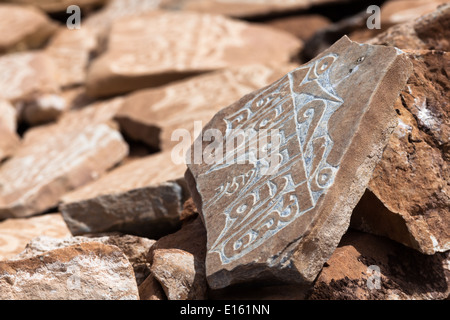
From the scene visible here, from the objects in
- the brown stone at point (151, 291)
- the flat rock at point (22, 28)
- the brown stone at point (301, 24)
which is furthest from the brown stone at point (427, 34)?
the flat rock at point (22, 28)

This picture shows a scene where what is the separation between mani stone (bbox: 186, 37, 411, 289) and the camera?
1.81 meters

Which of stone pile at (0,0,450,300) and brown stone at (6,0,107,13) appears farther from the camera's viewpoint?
brown stone at (6,0,107,13)

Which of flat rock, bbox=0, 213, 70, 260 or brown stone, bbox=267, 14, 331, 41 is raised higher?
brown stone, bbox=267, 14, 331, 41

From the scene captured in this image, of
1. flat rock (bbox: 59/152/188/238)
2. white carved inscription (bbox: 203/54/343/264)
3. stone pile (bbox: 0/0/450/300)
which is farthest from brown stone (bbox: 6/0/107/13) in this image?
white carved inscription (bbox: 203/54/343/264)

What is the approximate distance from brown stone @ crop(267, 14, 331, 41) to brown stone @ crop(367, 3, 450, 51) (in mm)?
2660

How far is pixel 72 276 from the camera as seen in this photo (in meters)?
1.97

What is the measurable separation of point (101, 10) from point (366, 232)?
16.7ft

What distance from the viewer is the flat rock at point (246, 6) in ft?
18.3

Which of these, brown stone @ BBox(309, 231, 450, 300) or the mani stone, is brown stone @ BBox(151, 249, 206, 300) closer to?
the mani stone

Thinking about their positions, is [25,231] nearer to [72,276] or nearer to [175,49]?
[72,276]

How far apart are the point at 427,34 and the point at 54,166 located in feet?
6.33

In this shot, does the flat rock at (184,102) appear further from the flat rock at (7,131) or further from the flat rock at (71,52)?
the flat rock at (71,52)

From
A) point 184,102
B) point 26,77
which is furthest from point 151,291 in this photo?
point 26,77

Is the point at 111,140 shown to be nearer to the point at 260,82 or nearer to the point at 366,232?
the point at 260,82
